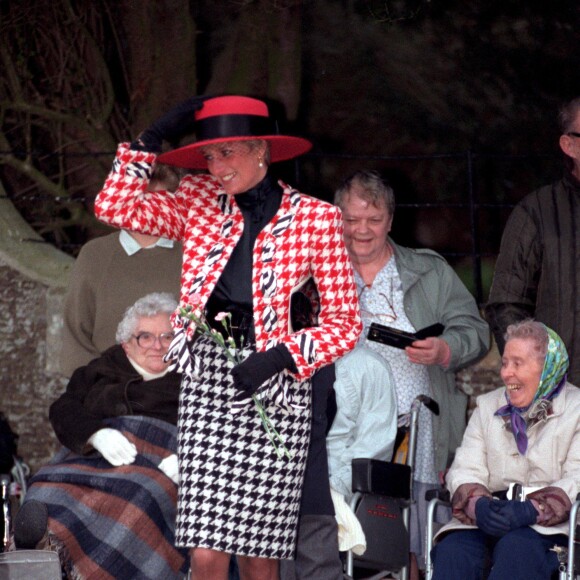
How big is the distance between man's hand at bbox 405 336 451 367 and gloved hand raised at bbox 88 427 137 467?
1198 millimetres

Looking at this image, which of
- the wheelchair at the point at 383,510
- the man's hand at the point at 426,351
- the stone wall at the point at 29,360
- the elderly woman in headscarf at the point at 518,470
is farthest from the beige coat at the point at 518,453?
the stone wall at the point at 29,360

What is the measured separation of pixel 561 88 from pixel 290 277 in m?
4.88

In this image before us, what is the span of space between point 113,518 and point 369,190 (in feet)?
5.69

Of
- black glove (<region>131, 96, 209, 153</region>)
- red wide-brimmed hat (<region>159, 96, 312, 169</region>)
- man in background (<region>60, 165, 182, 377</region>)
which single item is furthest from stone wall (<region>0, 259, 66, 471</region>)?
black glove (<region>131, 96, 209, 153</region>)

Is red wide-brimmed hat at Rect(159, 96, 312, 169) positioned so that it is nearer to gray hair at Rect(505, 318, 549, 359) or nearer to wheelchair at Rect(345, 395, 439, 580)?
gray hair at Rect(505, 318, 549, 359)

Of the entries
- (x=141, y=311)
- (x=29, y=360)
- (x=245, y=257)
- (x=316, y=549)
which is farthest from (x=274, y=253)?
(x=29, y=360)

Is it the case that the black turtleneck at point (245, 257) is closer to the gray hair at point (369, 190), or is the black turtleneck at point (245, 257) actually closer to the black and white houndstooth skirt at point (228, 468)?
the black and white houndstooth skirt at point (228, 468)

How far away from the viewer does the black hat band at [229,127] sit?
4.86 meters

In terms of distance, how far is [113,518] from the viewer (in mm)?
5602

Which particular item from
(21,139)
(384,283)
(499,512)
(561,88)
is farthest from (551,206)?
(21,139)

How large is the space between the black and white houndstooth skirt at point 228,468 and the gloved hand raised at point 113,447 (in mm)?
980

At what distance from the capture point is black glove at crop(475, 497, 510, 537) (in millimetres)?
5266

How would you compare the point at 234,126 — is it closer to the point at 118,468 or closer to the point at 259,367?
the point at 259,367

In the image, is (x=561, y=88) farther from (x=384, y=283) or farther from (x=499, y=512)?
(x=499, y=512)
